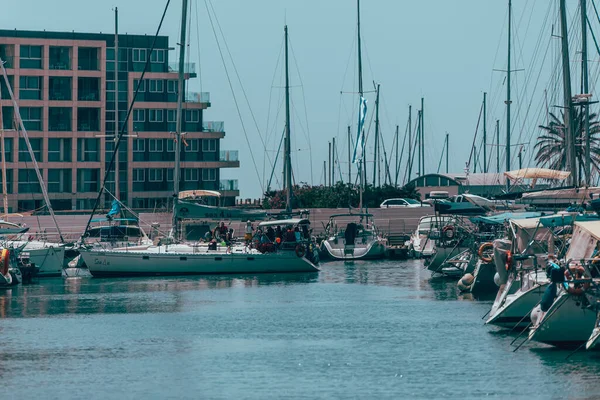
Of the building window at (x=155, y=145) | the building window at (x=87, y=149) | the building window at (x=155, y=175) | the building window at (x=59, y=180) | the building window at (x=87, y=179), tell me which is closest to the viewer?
the building window at (x=59, y=180)

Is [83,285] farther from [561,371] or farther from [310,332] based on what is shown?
[561,371]

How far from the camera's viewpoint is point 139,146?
10656 centimetres

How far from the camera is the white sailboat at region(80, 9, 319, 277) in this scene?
65.4 metres

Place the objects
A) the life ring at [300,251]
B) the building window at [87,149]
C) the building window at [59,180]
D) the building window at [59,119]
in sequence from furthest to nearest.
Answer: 1. the building window at [87,149]
2. the building window at [59,119]
3. the building window at [59,180]
4. the life ring at [300,251]

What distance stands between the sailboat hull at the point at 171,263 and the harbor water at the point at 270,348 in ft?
19.2

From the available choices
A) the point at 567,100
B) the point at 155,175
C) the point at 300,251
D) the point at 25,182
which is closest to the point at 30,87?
the point at 25,182

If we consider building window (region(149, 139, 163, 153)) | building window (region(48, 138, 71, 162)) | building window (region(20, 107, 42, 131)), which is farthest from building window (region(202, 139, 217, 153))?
building window (region(20, 107, 42, 131))

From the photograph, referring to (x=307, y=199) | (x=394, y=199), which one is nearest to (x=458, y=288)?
(x=394, y=199)

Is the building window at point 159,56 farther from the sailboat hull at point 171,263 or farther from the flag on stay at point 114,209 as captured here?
the sailboat hull at point 171,263

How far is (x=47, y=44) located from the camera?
101188 millimetres

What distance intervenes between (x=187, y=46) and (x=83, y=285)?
15.0 metres

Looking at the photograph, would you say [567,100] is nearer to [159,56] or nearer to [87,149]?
→ [159,56]

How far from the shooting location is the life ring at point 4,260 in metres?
58.5

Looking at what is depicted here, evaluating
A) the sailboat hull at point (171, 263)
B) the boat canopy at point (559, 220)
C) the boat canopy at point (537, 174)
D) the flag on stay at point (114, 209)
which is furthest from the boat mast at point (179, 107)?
the boat canopy at point (559, 220)
